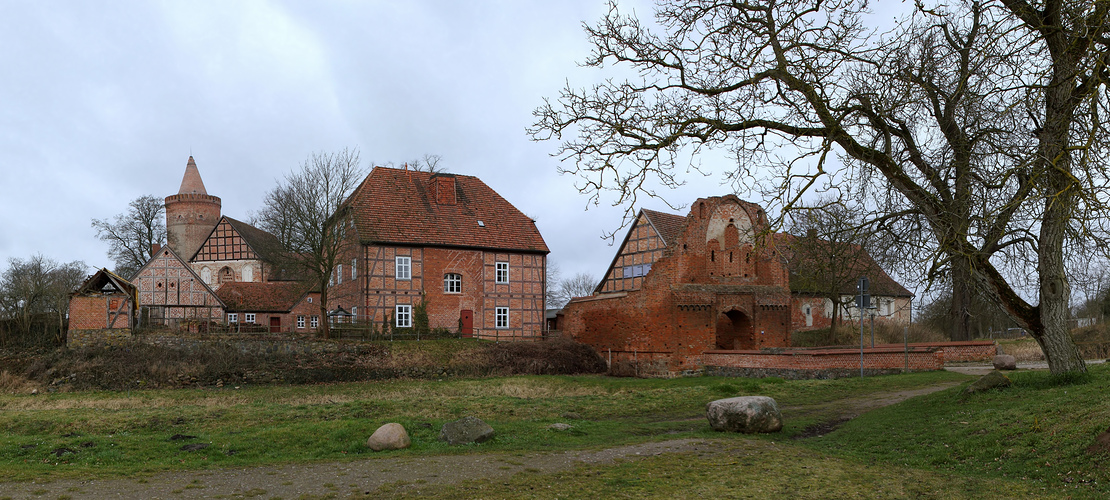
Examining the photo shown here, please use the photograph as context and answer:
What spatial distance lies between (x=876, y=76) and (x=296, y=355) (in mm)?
24261

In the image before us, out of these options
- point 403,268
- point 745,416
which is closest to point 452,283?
point 403,268

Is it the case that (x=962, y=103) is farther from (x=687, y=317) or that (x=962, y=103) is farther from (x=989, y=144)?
(x=687, y=317)

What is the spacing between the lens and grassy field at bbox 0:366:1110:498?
7996 millimetres

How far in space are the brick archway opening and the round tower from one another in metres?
48.7

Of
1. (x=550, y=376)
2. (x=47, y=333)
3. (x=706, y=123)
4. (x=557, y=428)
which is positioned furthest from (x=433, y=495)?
(x=47, y=333)

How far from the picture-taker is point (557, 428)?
12.3m

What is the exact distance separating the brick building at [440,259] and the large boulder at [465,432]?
22.1 metres

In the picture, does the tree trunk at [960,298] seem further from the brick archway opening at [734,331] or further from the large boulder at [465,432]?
the brick archway opening at [734,331]

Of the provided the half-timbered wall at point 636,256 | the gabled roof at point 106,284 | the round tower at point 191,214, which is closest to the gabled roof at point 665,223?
the half-timbered wall at point 636,256

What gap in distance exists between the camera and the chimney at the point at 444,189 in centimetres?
3712

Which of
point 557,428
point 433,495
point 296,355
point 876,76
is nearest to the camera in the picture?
point 433,495

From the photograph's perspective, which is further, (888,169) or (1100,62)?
(888,169)

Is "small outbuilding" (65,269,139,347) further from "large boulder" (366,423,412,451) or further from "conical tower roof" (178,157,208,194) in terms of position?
"conical tower roof" (178,157,208,194)

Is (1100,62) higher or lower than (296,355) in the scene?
higher
